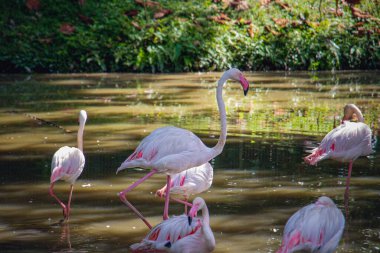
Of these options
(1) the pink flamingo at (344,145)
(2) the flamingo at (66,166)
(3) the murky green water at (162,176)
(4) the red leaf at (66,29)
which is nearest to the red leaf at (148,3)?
(4) the red leaf at (66,29)

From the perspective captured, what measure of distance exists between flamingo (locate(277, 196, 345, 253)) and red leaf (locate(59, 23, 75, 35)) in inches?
525

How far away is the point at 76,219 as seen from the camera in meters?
5.98

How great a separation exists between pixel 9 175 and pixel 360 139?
3331mm

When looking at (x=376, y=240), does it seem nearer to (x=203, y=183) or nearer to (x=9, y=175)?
(x=203, y=183)

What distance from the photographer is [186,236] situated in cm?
498

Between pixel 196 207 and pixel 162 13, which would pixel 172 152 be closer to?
pixel 196 207

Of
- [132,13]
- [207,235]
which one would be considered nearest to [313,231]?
[207,235]

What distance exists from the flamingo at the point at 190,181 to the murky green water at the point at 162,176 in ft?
0.68

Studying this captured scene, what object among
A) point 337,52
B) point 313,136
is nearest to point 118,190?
point 313,136

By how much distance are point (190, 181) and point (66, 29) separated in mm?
12056

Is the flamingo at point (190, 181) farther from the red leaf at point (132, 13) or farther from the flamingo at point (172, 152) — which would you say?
the red leaf at point (132, 13)

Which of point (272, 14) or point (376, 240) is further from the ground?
point (272, 14)

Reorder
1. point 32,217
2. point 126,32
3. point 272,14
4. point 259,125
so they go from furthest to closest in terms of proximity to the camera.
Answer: point 272,14 < point 126,32 < point 259,125 < point 32,217

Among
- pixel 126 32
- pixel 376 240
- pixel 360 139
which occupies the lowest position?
pixel 376 240
